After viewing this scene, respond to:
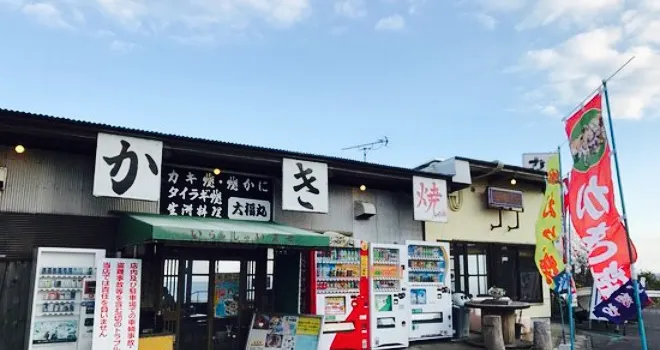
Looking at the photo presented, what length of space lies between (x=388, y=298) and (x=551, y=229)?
3.23 m

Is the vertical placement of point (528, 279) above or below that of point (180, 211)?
below

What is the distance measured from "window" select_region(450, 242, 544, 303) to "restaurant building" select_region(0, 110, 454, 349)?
2431 millimetres

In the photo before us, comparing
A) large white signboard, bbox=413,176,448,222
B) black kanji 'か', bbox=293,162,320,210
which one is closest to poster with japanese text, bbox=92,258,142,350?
black kanji 'か', bbox=293,162,320,210

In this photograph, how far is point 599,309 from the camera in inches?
216

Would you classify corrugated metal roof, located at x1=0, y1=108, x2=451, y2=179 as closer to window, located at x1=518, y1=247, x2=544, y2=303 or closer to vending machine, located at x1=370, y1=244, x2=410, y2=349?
vending machine, located at x1=370, y1=244, x2=410, y2=349

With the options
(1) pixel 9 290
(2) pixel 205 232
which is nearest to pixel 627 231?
(2) pixel 205 232

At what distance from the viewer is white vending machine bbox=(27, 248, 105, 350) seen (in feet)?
21.4

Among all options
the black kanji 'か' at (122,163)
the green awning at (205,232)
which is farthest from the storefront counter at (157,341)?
the black kanji 'か' at (122,163)

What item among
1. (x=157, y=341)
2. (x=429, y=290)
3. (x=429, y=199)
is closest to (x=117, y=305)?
(x=157, y=341)

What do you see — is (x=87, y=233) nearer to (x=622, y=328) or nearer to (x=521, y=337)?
(x=521, y=337)

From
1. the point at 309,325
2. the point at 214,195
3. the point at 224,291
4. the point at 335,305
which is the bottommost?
the point at 309,325

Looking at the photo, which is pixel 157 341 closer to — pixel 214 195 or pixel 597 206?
pixel 214 195

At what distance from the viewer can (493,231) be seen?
12.1 meters

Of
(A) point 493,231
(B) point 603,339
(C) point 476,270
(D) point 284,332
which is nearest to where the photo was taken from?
(D) point 284,332
